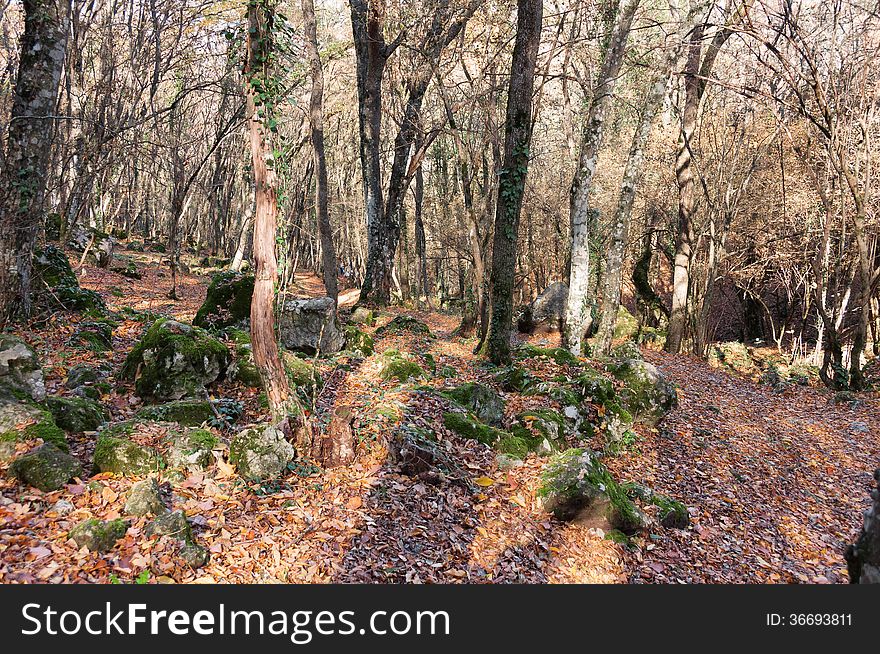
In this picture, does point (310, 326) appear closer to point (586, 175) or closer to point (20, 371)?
point (20, 371)

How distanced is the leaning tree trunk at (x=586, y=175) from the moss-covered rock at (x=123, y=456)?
9051 millimetres

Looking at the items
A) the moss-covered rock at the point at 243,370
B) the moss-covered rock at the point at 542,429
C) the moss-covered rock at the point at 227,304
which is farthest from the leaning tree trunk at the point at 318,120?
the moss-covered rock at the point at 542,429

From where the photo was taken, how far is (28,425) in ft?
15.7

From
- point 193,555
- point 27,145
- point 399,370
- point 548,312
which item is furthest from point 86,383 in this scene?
point 548,312

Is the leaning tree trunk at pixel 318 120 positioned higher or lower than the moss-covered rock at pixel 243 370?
higher

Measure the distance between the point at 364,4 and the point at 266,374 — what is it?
13.5 meters

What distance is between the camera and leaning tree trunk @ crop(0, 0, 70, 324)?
7.07m

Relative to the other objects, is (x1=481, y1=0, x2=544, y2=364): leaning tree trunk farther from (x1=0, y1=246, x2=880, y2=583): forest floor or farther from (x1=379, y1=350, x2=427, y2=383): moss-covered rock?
(x1=379, y1=350, x2=427, y2=383): moss-covered rock

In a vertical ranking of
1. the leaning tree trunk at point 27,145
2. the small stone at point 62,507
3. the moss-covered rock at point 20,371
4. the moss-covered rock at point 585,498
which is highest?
the leaning tree trunk at point 27,145

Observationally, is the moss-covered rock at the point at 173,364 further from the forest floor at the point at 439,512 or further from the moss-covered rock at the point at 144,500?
the moss-covered rock at the point at 144,500

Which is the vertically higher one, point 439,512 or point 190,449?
point 190,449

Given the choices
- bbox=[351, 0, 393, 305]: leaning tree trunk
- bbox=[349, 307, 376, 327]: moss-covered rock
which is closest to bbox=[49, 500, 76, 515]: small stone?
bbox=[349, 307, 376, 327]: moss-covered rock

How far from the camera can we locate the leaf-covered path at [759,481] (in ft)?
19.2

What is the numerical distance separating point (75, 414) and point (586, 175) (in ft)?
34.4
